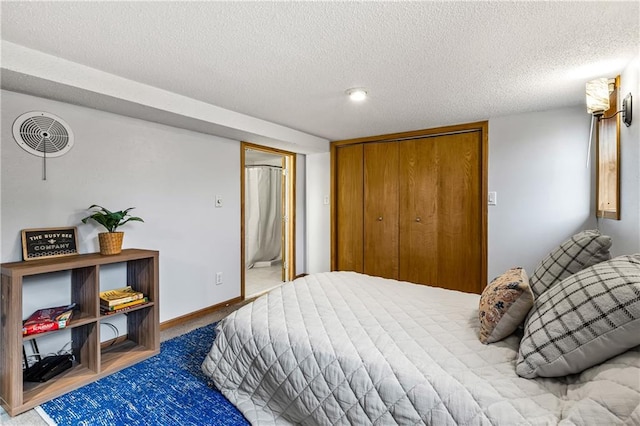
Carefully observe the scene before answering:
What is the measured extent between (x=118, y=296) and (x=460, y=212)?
335 cm

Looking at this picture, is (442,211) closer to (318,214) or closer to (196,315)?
(318,214)

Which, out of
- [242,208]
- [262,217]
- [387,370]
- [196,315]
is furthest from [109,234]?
[262,217]

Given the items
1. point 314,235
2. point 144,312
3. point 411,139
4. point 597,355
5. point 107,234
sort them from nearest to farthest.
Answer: point 597,355, point 107,234, point 144,312, point 411,139, point 314,235

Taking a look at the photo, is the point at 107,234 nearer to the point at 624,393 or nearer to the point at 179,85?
the point at 179,85

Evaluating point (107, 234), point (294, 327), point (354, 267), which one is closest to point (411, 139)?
point (354, 267)

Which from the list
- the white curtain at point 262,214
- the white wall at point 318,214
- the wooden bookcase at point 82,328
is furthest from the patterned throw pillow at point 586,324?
the white curtain at point 262,214

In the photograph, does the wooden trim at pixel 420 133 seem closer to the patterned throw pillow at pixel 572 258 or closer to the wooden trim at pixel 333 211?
the wooden trim at pixel 333 211

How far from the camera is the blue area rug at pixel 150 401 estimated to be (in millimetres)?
1733

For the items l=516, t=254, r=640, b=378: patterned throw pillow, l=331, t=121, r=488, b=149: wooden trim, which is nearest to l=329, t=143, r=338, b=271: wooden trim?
l=331, t=121, r=488, b=149: wooden trim

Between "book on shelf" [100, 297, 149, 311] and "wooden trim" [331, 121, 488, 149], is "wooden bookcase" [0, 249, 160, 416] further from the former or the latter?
"wooden trim" [331, 121, 488, 149]

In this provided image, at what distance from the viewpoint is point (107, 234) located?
7.54ft

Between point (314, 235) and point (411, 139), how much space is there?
1.93 meters

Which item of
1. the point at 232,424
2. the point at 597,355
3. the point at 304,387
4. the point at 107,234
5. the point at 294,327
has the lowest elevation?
the point at 232,424

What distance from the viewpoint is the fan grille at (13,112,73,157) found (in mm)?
2120
